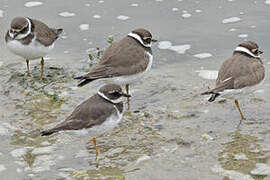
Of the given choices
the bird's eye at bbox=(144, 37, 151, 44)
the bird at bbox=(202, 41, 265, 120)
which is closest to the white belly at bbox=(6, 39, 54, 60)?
the bird's eye at bbox=(144, 37, 151, 44)

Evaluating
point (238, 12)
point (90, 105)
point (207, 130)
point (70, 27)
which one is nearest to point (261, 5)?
point (238, 12)

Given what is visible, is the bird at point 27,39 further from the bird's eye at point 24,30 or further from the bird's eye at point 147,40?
the bird's eye at point 147,40

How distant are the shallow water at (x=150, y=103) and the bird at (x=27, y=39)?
24.8 inches

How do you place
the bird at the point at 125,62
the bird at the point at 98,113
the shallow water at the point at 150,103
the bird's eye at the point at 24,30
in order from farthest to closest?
the bird's eye at the point at 24,30 → the bird at the point at 125,62 → the bird at the point at 98,113 → the shallow water at the point at 150,103

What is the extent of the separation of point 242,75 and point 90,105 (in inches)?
101

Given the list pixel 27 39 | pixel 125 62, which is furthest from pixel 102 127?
pixel 27 39

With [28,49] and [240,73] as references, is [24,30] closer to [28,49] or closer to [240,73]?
[28,49]

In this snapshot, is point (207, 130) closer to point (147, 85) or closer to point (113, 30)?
point (147, 85)

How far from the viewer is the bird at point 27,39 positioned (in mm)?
9172

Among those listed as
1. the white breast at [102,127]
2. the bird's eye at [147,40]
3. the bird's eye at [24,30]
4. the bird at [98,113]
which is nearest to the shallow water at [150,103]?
the white breast at [102,127]

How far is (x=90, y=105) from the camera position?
686cm

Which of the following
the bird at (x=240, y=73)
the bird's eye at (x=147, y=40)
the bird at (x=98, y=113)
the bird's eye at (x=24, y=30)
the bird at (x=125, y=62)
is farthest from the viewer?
the bird's eye at (x=24, y=30)

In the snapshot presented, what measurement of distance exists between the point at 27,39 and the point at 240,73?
168 inches

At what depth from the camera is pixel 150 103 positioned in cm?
859
